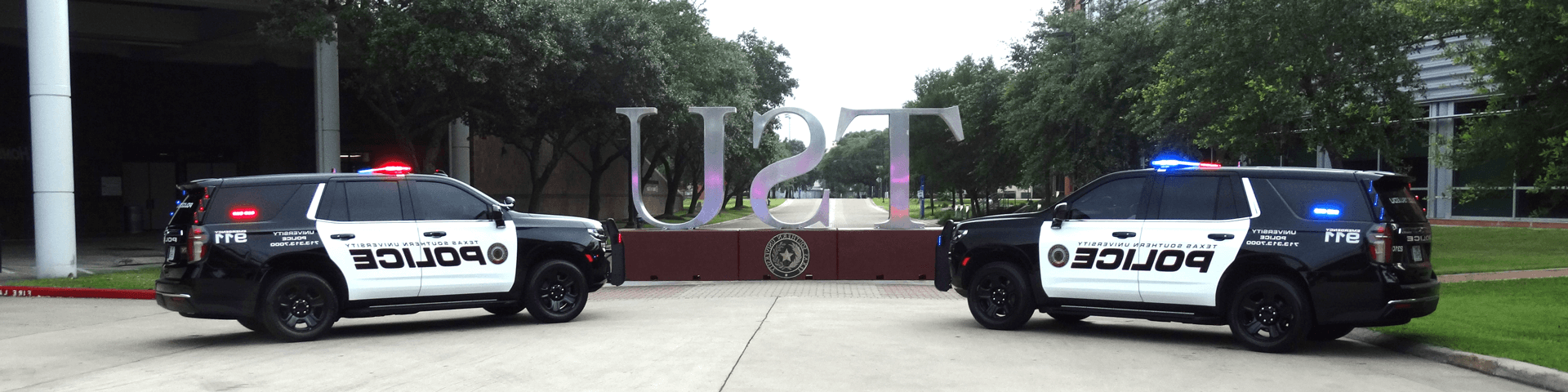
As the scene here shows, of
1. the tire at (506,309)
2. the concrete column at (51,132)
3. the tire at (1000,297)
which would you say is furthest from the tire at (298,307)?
the concrete column at (51,132)

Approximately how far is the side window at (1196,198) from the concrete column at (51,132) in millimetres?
17454

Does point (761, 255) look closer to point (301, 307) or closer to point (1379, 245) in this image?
point (301, 307)

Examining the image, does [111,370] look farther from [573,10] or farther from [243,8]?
[243,8]

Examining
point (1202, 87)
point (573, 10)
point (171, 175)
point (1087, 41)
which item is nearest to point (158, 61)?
point (171, 175)

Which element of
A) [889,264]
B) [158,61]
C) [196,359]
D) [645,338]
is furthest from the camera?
[158,61]

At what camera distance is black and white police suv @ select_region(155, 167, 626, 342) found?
35.0 ft

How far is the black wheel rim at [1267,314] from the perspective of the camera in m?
9.79

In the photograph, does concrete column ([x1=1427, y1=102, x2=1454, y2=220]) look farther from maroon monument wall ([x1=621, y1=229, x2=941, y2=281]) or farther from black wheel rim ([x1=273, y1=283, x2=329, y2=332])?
black wheel rim ([x1=273, y1=283, x2=329, y2=332])

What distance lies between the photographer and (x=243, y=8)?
32.0m

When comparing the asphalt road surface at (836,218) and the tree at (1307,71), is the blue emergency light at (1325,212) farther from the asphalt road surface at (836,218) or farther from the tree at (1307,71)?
the tree at (1307,71)

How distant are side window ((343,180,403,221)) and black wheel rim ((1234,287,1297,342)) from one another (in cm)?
794

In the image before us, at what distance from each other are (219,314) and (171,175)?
107 ft

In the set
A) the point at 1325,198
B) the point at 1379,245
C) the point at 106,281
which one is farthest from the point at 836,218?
the point at 1379,245

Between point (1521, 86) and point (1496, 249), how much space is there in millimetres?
10884
